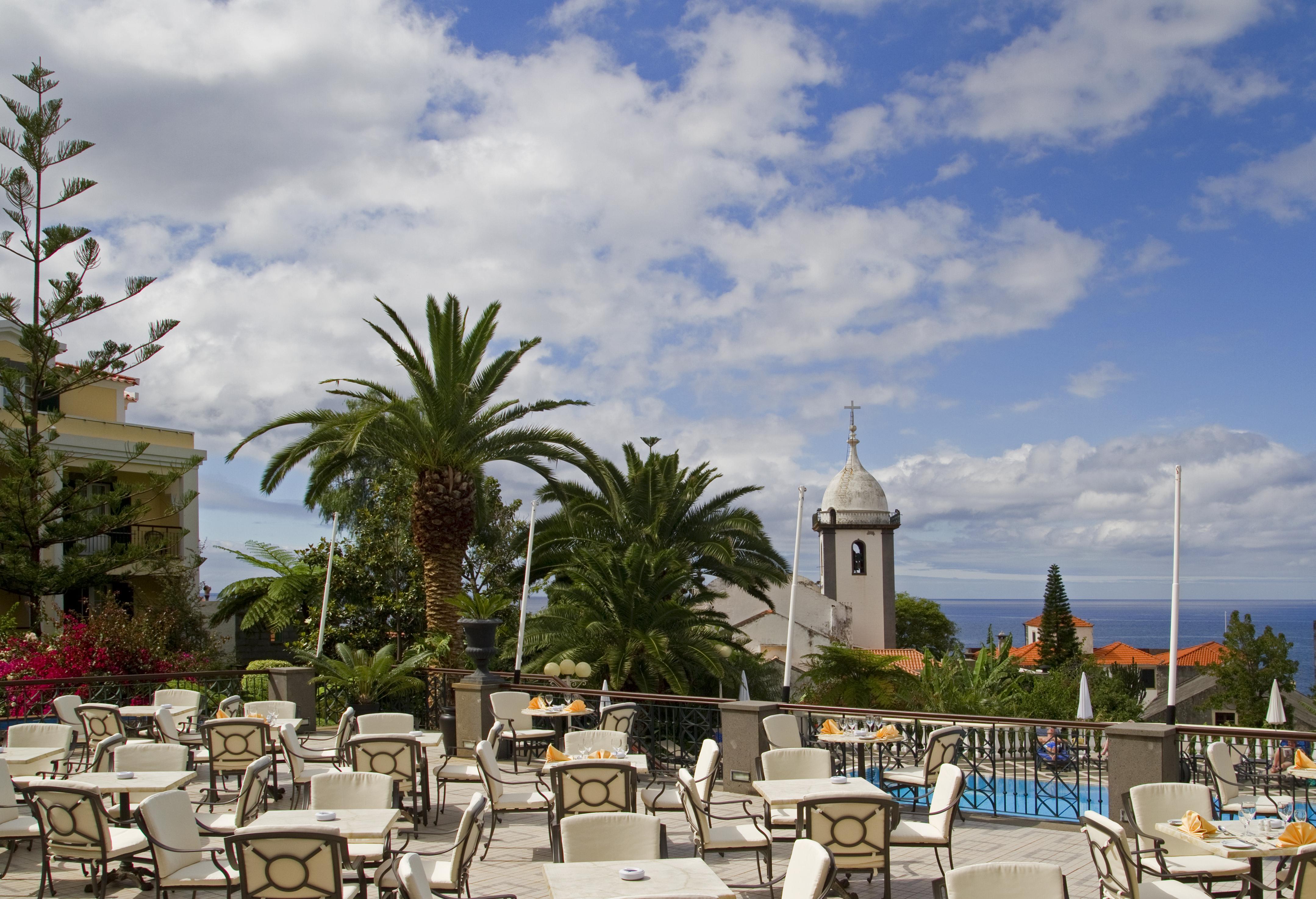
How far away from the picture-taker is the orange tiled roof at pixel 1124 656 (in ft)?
261

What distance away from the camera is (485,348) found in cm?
1923

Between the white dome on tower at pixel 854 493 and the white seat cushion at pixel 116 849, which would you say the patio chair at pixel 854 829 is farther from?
the white dome on tower at pixel 854 493

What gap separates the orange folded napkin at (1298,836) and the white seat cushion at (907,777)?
3620mm

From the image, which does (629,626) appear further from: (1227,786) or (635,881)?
(635,881)

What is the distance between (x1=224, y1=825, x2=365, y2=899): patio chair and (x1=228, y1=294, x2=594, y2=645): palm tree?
13149 mm

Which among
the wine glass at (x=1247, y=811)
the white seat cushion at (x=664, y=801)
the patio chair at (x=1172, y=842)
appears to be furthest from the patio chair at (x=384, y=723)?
the wine glass at (x=1247, y=811)

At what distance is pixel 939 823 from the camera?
7.53 meters

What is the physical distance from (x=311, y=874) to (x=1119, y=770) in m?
6.56

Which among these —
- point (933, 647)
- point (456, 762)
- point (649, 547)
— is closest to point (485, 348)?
point (649, 547)

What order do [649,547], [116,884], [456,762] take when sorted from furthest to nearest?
[649,547], [456,762], [116,884]

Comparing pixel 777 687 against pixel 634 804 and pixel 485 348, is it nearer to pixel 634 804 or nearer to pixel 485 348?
pixel 485 348

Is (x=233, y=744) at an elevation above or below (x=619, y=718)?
below

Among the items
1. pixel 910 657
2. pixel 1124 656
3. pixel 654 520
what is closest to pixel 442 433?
pixel 654 520

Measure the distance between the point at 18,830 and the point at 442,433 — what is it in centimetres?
1157
